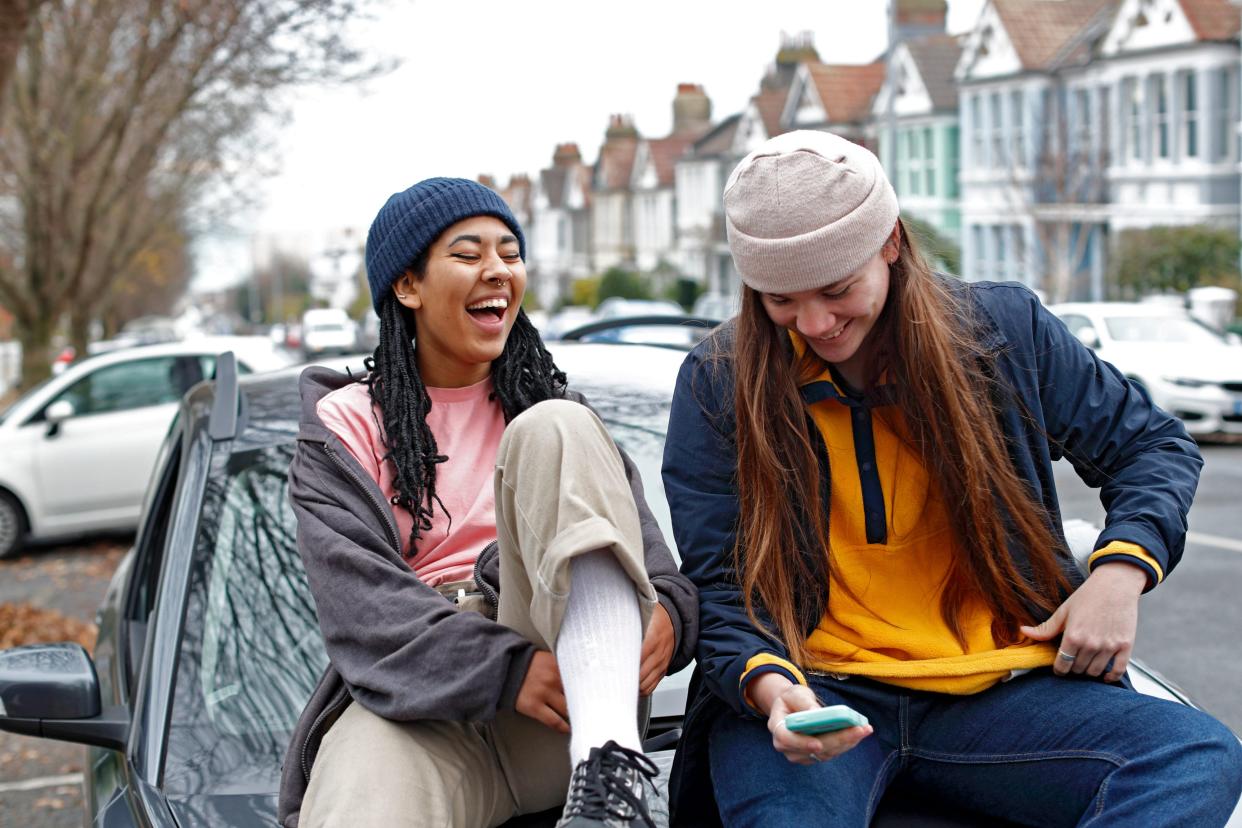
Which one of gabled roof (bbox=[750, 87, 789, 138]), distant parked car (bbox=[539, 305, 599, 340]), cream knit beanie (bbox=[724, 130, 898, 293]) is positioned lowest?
distant parked car (bbox=[539, 305, 599, 340])

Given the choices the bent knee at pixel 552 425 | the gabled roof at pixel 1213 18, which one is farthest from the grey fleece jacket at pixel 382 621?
the gabled roof at pixel 1213 18

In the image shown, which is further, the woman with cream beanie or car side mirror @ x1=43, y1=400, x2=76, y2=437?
car side mirror @ x1=43, y1=400, x2=76, y2=437

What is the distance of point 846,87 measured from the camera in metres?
49.8

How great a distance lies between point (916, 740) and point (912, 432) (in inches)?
21.2

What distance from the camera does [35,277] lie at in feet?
67.8

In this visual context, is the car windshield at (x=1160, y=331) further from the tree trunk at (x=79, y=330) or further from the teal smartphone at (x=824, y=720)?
the tree trunk at (x=79, y=330)

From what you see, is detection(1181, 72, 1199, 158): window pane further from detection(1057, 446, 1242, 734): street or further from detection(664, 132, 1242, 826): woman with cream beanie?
detection(664, 132, 1242, 826): woman with cream beanie

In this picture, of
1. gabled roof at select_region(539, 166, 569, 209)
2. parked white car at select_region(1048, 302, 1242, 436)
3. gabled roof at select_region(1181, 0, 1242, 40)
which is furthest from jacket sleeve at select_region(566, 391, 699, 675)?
gabled roof at select_region(539, 166, 569, 209)

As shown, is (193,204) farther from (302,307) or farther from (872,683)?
(302,307)

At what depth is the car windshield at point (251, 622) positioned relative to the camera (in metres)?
2.82

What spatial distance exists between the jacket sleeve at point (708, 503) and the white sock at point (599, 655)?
239 mm

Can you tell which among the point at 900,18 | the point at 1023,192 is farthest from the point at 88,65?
the point at 900,18

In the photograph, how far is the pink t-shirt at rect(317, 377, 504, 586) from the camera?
9.22ft

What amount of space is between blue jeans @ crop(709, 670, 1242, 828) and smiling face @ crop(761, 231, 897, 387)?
0.59 m
